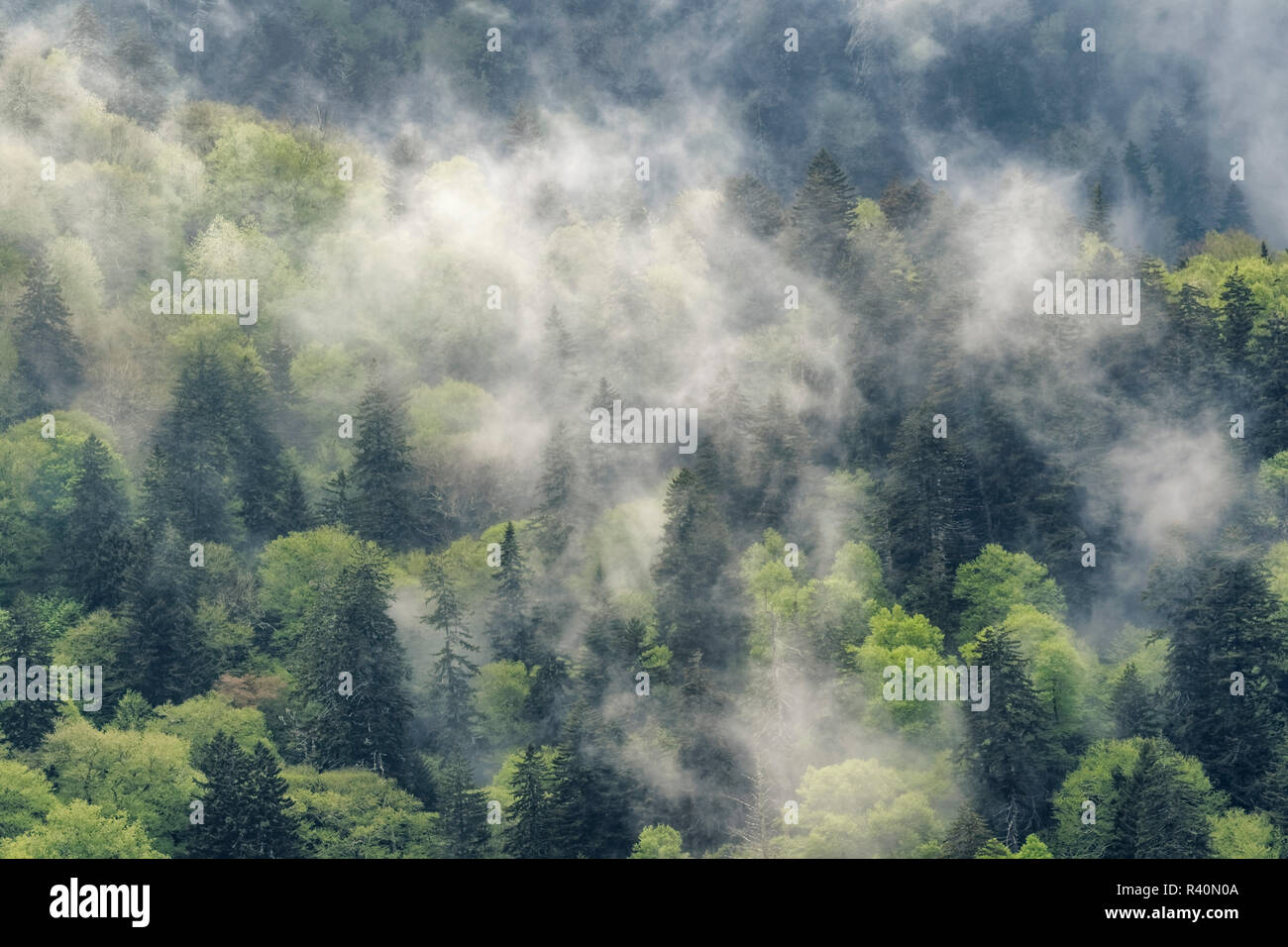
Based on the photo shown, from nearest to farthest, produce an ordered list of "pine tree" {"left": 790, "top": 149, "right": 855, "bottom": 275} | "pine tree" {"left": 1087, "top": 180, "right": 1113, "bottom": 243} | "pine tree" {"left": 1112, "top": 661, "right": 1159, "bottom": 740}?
"pine tree" {"left": 1112, "top": 661, "right": 1159, "bottom": 740} → "pine tree" {"left": 790, "top": 149, "right": 855, "bottom": 275} → "pine tree" {"left": 1087, "top": 180, "right": 1113, "bottom": 243}

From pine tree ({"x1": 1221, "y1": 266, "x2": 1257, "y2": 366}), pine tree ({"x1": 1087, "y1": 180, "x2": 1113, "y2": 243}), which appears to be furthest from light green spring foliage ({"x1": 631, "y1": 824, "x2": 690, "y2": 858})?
pine tree ({"x1": 1087, "y1": 180, "x2": 1113, "y2": 243})

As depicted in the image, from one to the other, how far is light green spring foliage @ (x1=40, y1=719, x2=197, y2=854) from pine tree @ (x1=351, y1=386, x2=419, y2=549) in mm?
26219

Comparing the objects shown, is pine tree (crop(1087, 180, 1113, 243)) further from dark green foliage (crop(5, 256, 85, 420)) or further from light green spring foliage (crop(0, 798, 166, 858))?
light green spring foliage (crop(0, 798, 166, 858))

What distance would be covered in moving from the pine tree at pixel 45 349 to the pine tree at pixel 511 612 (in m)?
33.2

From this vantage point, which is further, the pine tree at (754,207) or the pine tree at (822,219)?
the pine tree at (754,207)

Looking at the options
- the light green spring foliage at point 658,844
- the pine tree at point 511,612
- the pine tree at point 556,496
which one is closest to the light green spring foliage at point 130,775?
the pine tree at point 511,612

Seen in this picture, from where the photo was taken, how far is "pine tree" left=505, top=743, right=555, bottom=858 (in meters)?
106

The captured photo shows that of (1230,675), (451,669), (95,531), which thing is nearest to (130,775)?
(451,669)

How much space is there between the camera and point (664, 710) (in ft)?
366

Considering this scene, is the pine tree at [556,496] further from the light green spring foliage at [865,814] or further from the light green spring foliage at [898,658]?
the light green spring foliage at [865,814]

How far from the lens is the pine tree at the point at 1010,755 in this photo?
108 metres

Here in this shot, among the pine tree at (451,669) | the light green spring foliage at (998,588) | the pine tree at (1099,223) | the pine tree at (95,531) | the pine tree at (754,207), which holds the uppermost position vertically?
the pine tree at (754,207)

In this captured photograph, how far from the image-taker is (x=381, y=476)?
137 metres

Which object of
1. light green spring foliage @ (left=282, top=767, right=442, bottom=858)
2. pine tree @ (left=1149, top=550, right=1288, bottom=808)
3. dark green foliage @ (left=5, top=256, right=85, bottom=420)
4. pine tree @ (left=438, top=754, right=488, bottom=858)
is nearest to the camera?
pine tree @ (left=438, top=754, right=488, bottom=858)
